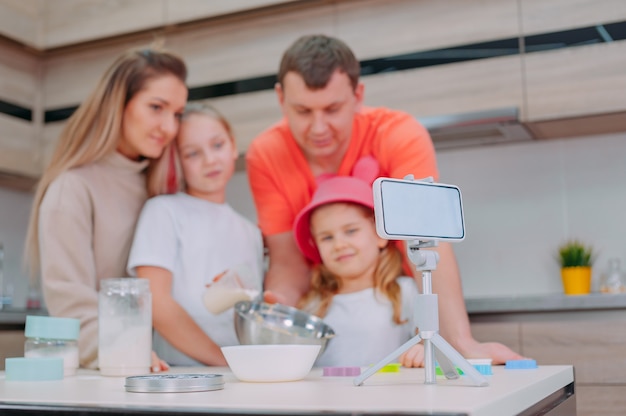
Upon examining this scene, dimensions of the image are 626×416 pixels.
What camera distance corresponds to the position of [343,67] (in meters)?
1.91

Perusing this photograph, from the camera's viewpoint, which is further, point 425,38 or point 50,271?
point 425,38

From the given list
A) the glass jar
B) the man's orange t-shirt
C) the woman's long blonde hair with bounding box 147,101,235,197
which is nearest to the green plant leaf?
the man's orange t-shirt

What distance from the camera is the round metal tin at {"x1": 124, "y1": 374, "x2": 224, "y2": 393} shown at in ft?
2.73

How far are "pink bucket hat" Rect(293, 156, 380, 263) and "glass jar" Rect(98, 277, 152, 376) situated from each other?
2.03ft

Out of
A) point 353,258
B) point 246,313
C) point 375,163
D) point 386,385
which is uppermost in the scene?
point 375,163


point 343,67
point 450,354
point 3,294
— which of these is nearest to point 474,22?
point 343,67

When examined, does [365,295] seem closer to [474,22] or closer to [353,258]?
[353,258]

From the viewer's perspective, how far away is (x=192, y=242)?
177 cm

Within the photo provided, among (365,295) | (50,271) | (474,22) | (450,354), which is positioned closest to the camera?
(450,354)

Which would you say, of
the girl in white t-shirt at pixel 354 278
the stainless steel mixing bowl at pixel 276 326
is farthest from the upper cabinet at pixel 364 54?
the stainless steel mixing bowl at pixel 276 326

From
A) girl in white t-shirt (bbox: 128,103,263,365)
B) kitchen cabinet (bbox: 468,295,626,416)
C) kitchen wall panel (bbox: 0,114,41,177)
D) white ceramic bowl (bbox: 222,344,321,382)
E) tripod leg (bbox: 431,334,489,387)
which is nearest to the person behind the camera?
tripod leg (bbox: 431,334,489,387)

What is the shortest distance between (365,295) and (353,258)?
3.5 inches

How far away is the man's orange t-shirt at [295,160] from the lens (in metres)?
1.91

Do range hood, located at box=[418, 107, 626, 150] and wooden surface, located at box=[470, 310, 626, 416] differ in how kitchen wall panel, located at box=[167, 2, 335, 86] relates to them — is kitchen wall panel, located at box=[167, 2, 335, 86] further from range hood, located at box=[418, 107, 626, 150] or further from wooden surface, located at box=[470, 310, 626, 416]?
wooden surface, located at box=[470, 310, 626, 416]
